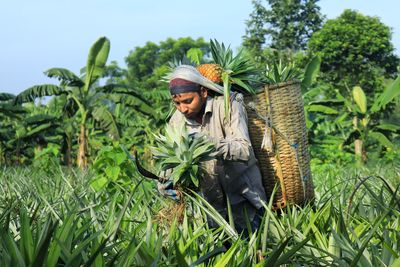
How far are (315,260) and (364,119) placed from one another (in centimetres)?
1218

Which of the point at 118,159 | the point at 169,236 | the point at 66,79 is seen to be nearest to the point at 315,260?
the point at 169,236

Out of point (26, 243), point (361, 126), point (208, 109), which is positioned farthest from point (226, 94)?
point (361, 126)

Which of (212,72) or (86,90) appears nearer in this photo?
(212,72)

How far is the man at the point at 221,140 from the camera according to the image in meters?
3.30

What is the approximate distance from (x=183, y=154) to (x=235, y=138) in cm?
48

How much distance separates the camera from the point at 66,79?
13.7 metres

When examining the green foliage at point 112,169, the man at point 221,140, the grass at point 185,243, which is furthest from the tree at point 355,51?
the grass at point 185,243

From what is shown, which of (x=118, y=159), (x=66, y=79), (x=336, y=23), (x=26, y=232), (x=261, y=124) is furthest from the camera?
(x=336, y=23)

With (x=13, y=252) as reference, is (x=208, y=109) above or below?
above

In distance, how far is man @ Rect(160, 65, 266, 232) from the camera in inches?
130

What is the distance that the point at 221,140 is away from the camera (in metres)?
3.32

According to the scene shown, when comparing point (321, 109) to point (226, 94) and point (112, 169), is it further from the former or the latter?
point (226, 94)

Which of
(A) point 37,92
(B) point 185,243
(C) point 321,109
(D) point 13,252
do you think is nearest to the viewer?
(D) point 13,252

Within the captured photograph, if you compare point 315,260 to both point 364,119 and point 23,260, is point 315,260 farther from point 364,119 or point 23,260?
point 364,119
